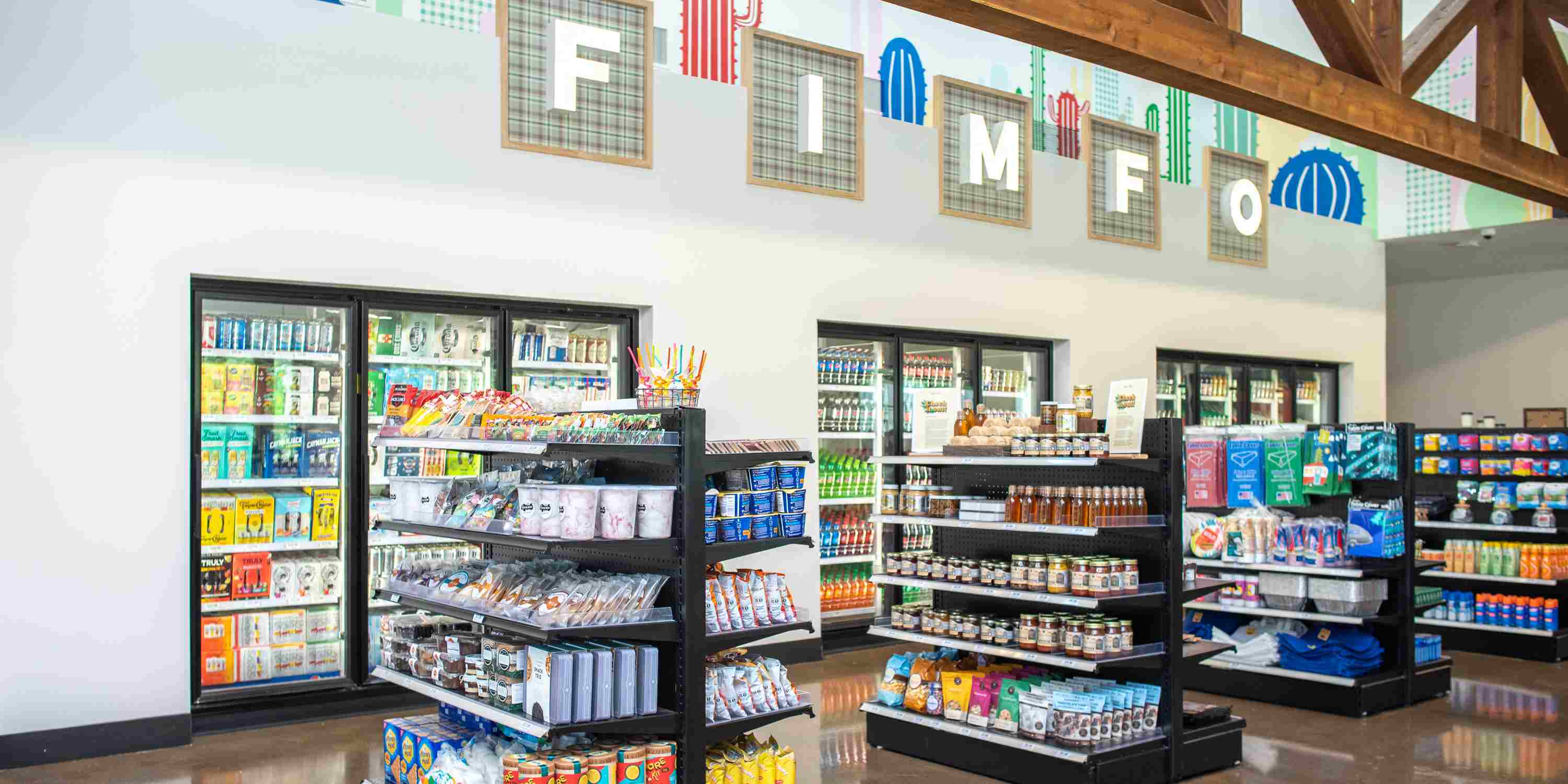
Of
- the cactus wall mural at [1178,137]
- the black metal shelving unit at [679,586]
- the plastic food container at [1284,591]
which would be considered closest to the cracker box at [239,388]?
the black metal shelving unit at [679,586]

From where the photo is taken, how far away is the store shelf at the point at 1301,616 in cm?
679

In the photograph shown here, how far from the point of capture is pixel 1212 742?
221 inches

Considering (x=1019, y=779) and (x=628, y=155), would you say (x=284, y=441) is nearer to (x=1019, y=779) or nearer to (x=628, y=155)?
(x=628, y=155)

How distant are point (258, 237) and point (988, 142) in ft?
16.8

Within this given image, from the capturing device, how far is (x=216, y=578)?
634cm

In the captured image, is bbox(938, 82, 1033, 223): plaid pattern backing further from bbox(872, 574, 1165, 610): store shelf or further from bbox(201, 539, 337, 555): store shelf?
bbox(201, 539, 337, 555): store shelf

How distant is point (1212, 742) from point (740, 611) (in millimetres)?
2550

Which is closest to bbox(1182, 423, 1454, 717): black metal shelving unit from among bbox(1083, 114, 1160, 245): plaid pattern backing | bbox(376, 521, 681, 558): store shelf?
bbox(1083, 114, 1160, 245): plaid pattern backing

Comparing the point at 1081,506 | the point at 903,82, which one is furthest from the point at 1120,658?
the point at 903,82

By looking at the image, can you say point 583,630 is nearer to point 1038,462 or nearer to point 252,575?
point 1038,462

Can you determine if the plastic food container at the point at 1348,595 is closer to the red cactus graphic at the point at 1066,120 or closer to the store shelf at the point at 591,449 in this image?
the store shelf at the point at 591,449

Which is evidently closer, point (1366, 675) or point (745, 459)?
point (745, 459)

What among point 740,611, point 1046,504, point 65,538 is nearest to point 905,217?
point 1046,504

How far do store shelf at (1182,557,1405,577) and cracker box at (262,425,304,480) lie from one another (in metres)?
4.80
